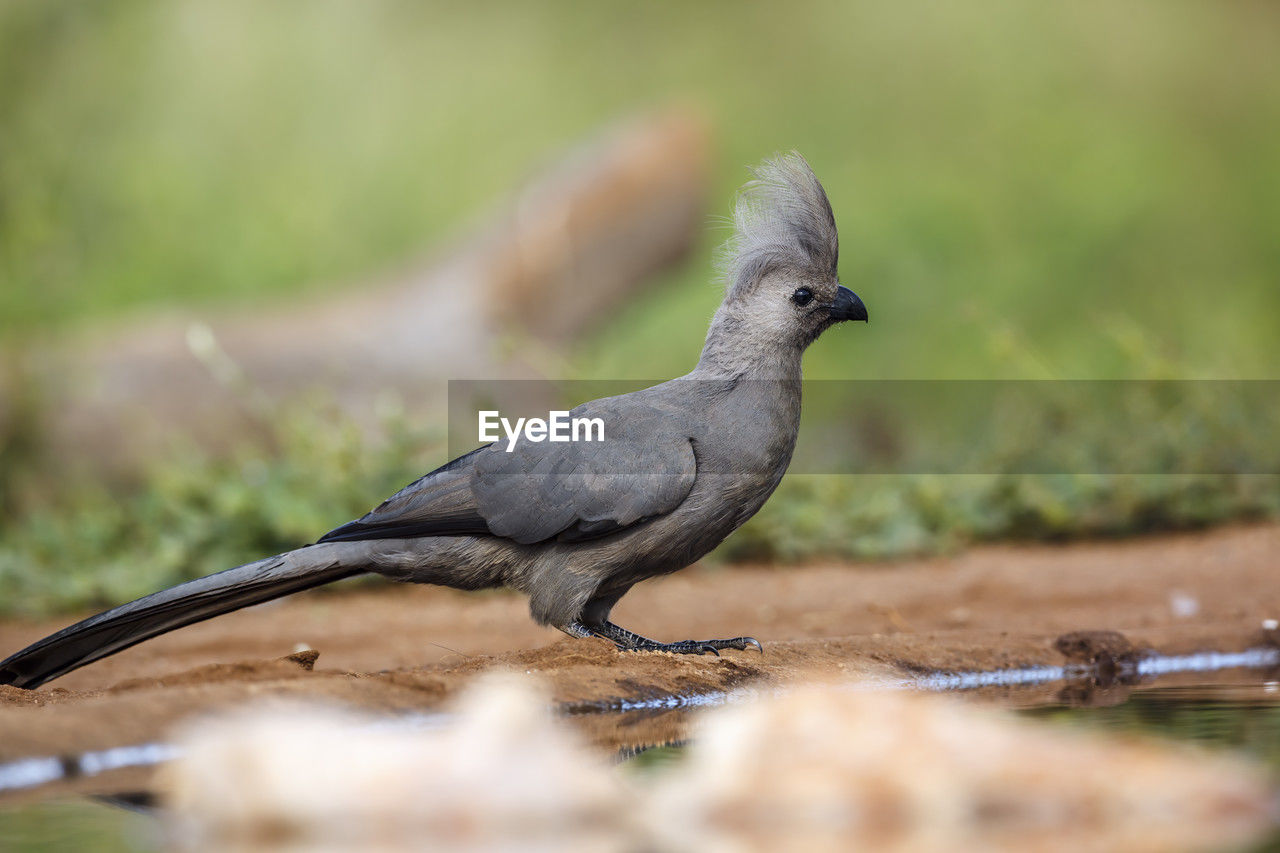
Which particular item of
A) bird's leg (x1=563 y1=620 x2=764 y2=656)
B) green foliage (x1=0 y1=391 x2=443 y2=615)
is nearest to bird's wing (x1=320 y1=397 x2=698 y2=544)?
bird's leg (x1=563 y1=620 x2=764 y2=656)

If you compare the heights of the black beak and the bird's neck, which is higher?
the black beak

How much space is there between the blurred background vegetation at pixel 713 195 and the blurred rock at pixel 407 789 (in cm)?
499

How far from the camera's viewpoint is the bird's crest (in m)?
4.92

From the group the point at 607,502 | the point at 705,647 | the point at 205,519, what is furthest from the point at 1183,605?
the point at 205,519

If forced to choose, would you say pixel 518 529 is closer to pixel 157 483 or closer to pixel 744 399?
pixel 744 399

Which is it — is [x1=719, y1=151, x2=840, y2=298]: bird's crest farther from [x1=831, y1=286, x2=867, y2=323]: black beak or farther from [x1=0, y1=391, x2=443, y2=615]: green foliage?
[x1=0, y1=391, x2=443, y2=615]: green foliage

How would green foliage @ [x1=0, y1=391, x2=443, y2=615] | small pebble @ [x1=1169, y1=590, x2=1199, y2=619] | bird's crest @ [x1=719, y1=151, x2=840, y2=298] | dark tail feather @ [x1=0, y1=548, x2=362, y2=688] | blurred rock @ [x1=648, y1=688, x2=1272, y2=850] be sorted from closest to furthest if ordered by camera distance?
blurred rock @ [x1=648, y1=688, x2=1272, y2=850] → dark tail feather @ [x1=0, y1=548, x2=362, y2=688] → bird's crest @ [x1=719, y1=151, x2=840, y2=298] → small pebble @ [x1=1169, y1=590, x2=1199, y2=619] → green foliage @ [x1=0, y1=391, x2=443, y2=615]

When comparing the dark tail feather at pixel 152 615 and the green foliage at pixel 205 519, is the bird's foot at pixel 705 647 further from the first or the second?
the green foliage at pixel 205 519

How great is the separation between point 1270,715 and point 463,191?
1365 centimetres

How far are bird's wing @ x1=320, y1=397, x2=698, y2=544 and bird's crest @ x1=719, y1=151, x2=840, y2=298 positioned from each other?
66 cm

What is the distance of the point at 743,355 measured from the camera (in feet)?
15.9

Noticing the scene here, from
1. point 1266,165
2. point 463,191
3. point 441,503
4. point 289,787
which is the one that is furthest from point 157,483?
point 1266,165

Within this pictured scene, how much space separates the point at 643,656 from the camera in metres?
4.17

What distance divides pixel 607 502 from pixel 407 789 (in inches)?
80.6
